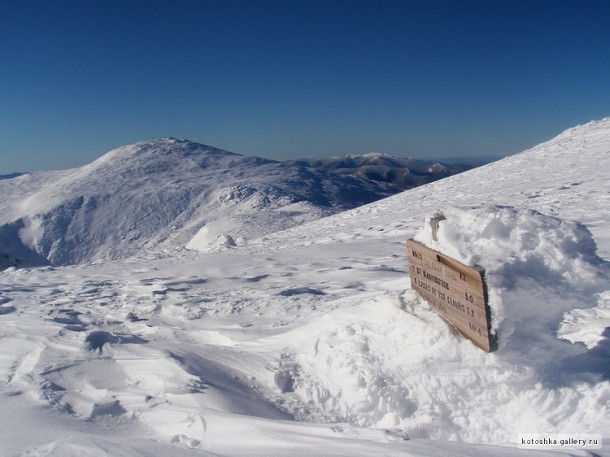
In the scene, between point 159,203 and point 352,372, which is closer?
point 352,372

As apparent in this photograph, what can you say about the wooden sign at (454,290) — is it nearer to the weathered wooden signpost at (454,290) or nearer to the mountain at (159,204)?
the weathered wooden signpost at (454,290)

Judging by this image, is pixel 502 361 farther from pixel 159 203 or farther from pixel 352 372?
pixel 159 203

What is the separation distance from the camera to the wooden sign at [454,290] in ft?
11.3

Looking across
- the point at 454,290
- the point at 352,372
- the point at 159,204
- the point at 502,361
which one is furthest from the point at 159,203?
the point at 502,361

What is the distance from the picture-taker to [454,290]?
3.73 metres

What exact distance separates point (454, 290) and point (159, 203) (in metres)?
38.3

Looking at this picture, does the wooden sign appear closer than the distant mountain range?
Yes

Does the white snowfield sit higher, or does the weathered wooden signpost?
the weathered wooden signpost

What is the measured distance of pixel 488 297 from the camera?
11.1 ft

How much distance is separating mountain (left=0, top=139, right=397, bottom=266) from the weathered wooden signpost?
61.9ft

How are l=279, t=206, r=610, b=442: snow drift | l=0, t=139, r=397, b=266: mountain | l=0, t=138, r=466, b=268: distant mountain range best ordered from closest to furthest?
l=279, t=206, r=610, b=442: snow drift → l=0, t=138, r=466, b=268: distant mountain range → l=0, t=139, r=397, b=266: mountain

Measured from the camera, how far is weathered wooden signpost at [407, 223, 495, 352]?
3.44m

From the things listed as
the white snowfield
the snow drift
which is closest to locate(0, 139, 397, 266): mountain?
the white snowfield

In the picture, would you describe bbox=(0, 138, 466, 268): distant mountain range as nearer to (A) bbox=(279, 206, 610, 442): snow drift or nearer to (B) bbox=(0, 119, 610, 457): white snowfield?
(B) bbox=(0, 119, 610, 457): white snowfield
